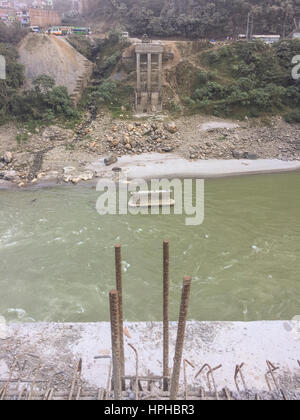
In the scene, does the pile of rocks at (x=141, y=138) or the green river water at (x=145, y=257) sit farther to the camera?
the pile of rocks at (x=141, y=138)

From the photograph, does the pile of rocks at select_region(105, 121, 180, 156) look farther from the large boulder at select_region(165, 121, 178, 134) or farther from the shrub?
the shrub

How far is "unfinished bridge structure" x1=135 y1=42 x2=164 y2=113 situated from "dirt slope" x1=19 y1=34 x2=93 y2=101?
5.99 meters

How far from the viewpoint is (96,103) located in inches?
1016

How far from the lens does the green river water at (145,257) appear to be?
8742mm

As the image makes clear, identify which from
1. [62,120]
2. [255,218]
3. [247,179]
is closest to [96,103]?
[62,120]

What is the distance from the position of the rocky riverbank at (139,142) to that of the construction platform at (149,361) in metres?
13.7

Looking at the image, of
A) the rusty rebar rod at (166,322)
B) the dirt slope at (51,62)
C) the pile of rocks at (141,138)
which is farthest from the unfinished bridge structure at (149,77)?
the rusty rebar rod at (166,322)

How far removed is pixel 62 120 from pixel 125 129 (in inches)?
227

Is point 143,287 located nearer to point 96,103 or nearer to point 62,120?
point 62,120

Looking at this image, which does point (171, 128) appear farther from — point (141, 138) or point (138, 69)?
point (138, 69)

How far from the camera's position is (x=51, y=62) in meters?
26.6

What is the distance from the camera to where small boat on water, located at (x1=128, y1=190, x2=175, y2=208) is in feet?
48.6

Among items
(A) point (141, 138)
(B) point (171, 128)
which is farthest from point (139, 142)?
(B) point (171, 128)

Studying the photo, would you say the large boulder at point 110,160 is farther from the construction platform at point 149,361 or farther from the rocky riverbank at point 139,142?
the construction platform at point 149,361
